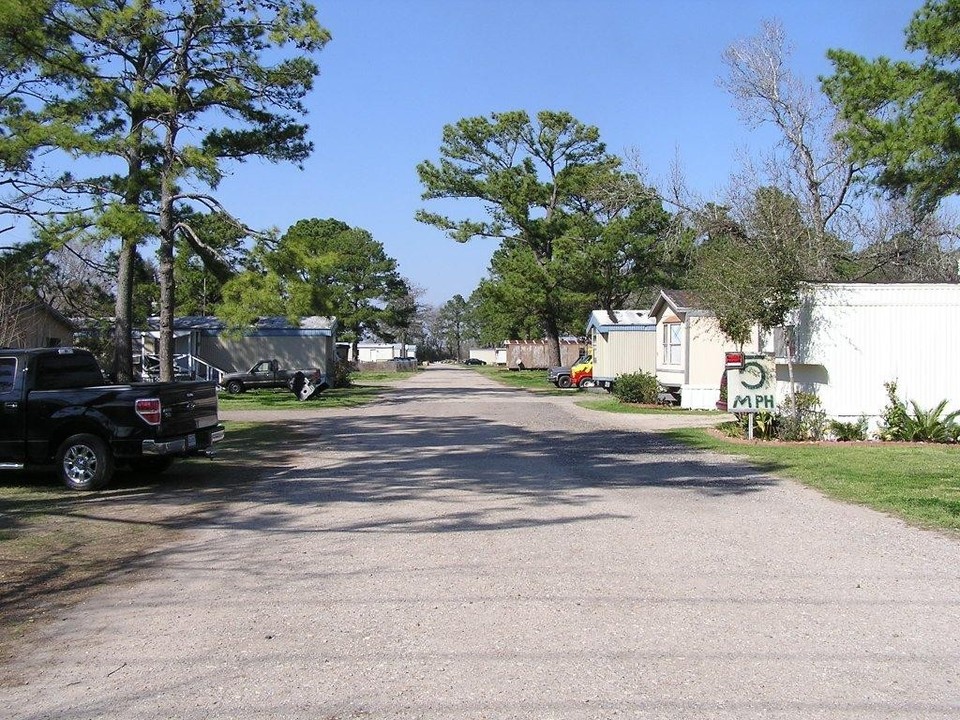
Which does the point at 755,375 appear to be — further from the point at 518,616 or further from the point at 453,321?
the point at 453,321

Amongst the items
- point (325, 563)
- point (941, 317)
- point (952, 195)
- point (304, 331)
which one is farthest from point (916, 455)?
point (304, 331)

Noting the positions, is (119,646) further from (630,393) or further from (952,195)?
(630,393)

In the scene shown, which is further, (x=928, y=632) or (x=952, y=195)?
(x=952, y=195)

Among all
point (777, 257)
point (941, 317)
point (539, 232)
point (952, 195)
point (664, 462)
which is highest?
point (539, 232)

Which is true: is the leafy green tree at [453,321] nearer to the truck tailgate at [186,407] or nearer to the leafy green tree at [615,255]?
the leafy green tree at [615,255]

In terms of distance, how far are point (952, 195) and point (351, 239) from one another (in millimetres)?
60169

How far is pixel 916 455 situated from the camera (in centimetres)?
1488

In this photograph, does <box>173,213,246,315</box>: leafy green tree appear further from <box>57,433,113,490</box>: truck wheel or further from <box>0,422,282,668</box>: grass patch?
<box>57,433,113,490</box>: truck wheel

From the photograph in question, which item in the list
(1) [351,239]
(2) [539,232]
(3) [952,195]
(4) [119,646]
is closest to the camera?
(4) [119,646]

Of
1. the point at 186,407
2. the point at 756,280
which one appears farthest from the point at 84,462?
the point at 756,280

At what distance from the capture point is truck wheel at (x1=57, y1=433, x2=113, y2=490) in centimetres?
1123

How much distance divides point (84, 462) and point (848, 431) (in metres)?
13.4

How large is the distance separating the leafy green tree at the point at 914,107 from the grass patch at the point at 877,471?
17.1 feet

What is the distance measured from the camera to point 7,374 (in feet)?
37.8
